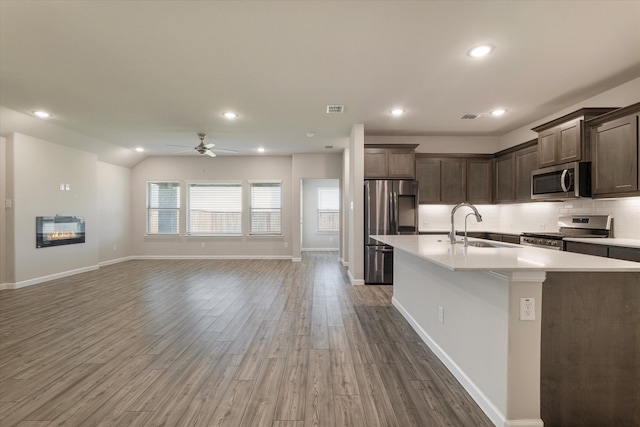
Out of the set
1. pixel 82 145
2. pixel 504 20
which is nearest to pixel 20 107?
pixel 82 145

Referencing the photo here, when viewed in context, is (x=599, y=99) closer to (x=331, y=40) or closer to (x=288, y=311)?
(x=331, y=40)

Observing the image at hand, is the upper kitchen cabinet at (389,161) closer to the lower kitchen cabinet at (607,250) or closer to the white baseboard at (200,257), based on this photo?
the lower kitchen cabinet at (607,250)

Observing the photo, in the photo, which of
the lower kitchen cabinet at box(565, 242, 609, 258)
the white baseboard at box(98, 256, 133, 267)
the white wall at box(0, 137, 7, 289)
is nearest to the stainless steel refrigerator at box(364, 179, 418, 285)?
the lower kitchen cabinet at box(565, 242, 609, 258)

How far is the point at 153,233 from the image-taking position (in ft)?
26.2

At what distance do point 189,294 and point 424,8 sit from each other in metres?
4.60

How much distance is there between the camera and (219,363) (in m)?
2.42

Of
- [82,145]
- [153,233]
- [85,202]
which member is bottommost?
[153,233]

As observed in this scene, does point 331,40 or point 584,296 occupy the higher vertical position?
point 331,40

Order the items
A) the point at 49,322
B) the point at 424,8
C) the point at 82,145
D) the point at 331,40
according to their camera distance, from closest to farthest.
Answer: the point at 424,8 < the point at 331,40 < the point at 49,322 < the point at 82,145

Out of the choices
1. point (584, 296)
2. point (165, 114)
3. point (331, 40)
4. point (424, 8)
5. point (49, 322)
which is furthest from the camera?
point (165, 114)

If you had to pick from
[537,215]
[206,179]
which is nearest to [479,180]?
[537,215]

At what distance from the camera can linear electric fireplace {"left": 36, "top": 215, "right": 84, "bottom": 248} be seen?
17.3 ft

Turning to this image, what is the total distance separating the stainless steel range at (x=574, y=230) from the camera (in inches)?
147

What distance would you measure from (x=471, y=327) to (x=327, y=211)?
7.78 metres
